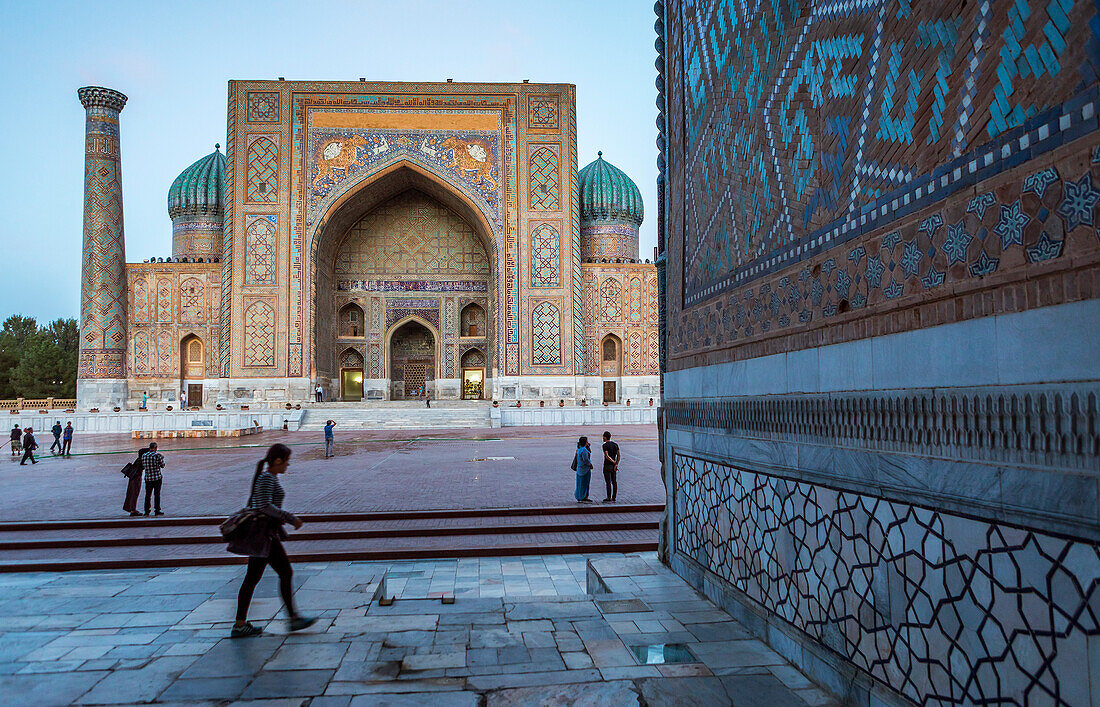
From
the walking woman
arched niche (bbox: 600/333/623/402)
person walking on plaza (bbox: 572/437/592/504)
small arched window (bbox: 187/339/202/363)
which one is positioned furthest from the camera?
arched niche (bbox: 600/333/623/402)

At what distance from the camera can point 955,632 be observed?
5.81ft

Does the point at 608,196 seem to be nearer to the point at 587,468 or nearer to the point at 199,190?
the point at 199,190

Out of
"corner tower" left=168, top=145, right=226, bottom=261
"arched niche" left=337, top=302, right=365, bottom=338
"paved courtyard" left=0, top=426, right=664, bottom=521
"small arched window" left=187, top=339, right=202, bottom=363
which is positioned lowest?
"paved courtyard" left=0, top=426, right=664, bottom=521

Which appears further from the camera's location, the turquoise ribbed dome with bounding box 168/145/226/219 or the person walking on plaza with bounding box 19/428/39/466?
the turquoise ribbed dome with bounding box 168/145/226/219

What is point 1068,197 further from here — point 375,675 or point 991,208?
point 375,675

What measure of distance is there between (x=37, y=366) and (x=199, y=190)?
11.4 metres

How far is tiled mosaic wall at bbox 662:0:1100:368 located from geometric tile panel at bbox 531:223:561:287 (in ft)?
63.6

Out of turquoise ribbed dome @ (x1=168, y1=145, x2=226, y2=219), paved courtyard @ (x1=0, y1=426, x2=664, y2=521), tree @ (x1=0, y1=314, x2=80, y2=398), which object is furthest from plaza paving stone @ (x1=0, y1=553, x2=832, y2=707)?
tree @ (x1=0, y1=314, x2=80, y2=398)

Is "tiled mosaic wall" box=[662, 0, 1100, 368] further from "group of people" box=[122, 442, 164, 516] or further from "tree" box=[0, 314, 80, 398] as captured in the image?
"tree" box=[0, 314, 80, 398]

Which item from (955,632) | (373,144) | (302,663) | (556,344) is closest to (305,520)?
(302,663)

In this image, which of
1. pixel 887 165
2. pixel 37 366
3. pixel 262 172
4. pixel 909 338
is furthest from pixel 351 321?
pixel 909 338

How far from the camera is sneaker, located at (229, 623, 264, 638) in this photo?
124 inches

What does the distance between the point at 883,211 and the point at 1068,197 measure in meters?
Answer: 0.66

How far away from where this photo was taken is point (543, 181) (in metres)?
23.5
